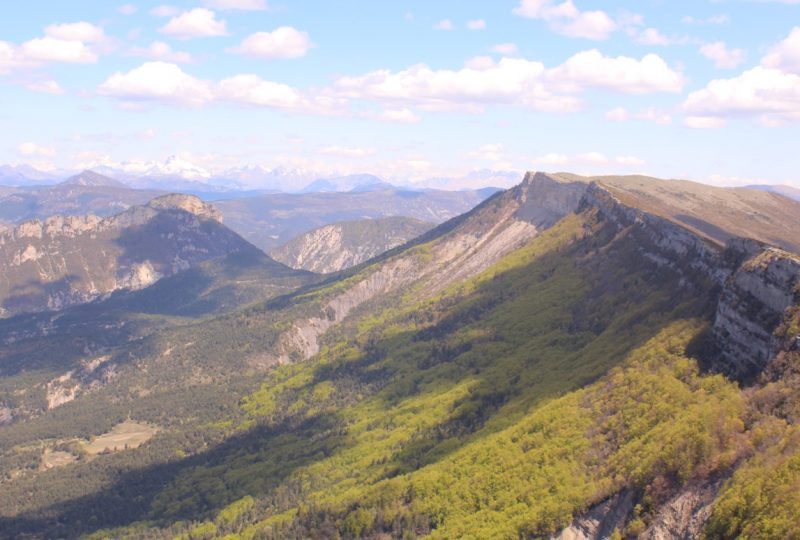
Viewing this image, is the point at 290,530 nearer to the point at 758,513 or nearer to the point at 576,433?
the point at 576,433

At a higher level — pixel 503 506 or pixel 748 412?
pixel 748 412

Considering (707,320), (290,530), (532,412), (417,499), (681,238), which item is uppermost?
(681,238)

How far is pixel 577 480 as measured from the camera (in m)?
104

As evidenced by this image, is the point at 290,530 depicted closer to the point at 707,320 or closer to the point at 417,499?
the point at 417,499

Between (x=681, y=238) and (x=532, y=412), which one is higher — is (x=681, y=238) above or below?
above

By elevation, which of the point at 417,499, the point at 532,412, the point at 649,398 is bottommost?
the point at 417,499

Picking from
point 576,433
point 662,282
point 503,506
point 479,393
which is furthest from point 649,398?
point 479,393

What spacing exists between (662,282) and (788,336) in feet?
255

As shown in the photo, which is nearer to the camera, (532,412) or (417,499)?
(417,499)

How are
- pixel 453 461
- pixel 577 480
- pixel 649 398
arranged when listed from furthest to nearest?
pixel 453 461
pixel 649 398
pixel 577 480

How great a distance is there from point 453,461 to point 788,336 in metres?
75.1

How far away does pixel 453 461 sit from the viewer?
145 metres

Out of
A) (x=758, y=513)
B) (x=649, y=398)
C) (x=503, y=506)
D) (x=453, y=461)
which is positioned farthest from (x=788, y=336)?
(x=453, y=461)

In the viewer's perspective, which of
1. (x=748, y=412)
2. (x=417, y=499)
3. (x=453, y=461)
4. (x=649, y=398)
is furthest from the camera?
(x=453, y=461)
